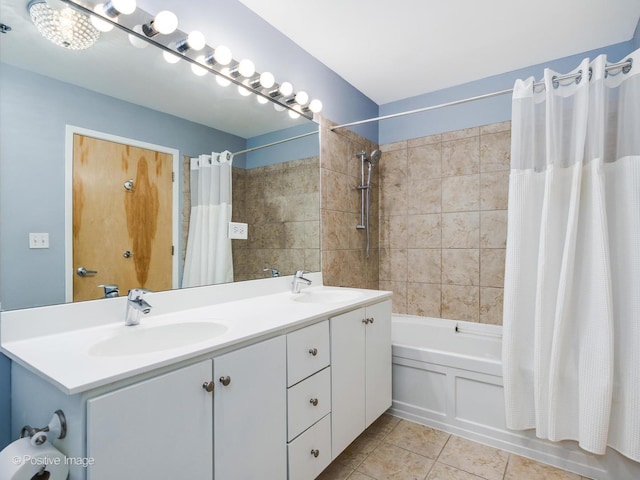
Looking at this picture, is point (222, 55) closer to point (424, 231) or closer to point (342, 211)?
point (342, 211)

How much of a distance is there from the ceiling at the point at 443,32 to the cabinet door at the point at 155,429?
6.31ft

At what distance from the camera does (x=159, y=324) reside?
125 cm

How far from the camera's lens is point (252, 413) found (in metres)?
1.11

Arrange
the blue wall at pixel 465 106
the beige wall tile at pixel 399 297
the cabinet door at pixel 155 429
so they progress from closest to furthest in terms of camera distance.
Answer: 1. the cabinet door at pixel 155 429
2. the blue wall at pixel 465 106
3. the beige wall tile at pixel 399 297

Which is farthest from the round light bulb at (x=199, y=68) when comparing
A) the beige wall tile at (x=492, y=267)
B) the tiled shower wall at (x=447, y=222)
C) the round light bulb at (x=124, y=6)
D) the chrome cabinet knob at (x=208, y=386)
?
the beige wall tile at (x=492, y=267)

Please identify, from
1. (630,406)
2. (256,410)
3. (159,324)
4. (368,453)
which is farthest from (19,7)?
(630,406)

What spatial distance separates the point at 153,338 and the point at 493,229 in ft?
8.04

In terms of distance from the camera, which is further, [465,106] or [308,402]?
[465,106]

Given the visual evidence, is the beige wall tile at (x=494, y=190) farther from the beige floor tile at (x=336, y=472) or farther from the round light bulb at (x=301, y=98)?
the beige floor tile at (x=336, y=472)

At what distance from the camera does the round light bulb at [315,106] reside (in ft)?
7.29

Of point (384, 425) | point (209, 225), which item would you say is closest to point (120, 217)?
point (209, 225)

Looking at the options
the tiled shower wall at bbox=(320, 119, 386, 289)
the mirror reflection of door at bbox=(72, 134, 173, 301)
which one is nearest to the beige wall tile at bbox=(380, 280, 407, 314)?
the tiled shower wall at bbox=(320, 119, 386, 289)

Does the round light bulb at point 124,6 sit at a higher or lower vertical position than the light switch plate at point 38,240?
higher

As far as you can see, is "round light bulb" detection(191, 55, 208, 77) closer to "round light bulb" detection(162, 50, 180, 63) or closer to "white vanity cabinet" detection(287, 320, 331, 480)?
"round light bulb" detection(162, 50, 180, 63)
